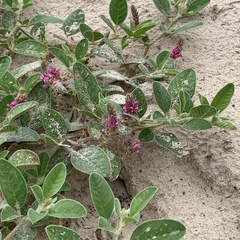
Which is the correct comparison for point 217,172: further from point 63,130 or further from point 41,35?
point 41,35

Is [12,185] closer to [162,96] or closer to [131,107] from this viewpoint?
[131,107]

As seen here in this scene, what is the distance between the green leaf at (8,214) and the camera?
1251 millimetres

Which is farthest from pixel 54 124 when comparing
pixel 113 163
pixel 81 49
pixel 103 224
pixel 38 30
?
pixel 38 30

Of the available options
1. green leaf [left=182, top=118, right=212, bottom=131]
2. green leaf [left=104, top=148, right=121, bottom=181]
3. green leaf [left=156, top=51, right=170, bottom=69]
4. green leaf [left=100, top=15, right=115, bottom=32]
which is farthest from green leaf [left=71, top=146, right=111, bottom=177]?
green leaf [left=100, top=15, right=115, bottom=32]

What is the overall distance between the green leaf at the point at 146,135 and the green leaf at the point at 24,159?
346 mm

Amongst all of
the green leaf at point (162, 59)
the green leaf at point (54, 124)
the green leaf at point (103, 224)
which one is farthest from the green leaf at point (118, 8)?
the green leaf at point (103, 224)

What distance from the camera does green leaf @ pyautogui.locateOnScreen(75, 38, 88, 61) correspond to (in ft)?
5.68

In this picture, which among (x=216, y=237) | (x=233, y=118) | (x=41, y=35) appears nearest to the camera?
(x=216, y=237)

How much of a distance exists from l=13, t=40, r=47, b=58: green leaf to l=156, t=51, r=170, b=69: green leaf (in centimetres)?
41

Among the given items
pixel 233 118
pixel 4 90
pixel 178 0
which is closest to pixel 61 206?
pixel 4 90

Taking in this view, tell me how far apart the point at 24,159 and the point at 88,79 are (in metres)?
0.34

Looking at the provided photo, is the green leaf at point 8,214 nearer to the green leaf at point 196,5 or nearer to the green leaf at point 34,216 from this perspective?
the green leaf at point 34,216

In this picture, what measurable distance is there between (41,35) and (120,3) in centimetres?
33

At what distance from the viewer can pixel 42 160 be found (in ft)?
4.94
